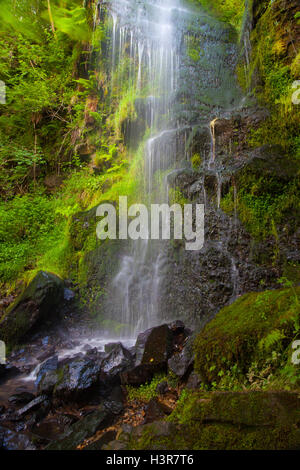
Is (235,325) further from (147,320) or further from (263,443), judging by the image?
(147,320)

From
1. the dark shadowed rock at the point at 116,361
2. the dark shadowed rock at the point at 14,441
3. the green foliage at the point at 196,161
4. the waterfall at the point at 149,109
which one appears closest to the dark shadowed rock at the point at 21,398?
the dark shadowed rock at the point at 14,441

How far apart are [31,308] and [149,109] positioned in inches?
325

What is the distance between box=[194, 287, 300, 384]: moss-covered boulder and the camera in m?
2.31

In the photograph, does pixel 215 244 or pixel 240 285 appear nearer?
pixel 240 285

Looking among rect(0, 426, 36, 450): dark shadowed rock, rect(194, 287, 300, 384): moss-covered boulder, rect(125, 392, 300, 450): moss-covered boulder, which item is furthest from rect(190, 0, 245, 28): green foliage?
rect(0, 426, 36, 450): dark shadowed rock

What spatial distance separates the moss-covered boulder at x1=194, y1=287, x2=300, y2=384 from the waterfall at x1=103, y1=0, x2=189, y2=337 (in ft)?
12.5

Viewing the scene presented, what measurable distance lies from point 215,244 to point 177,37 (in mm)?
10180

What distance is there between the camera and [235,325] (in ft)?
9.20

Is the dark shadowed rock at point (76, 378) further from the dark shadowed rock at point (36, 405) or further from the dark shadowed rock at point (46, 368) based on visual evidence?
the dark shadowed rock at point (46, 368)

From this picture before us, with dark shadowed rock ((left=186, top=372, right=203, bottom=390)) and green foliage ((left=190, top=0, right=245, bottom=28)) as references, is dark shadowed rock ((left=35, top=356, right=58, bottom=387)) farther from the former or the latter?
green foliage ((left=190, top=0, right=245, bottom=28))

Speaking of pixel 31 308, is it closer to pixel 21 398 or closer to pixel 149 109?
pixel 21 398

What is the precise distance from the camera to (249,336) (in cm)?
251

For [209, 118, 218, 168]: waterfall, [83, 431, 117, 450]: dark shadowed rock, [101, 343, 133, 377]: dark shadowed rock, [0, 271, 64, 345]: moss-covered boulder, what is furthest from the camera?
[209, 118, 218, 168]: waterfall

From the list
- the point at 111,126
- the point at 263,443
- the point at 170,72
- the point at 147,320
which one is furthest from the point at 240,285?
the point at 170,72
